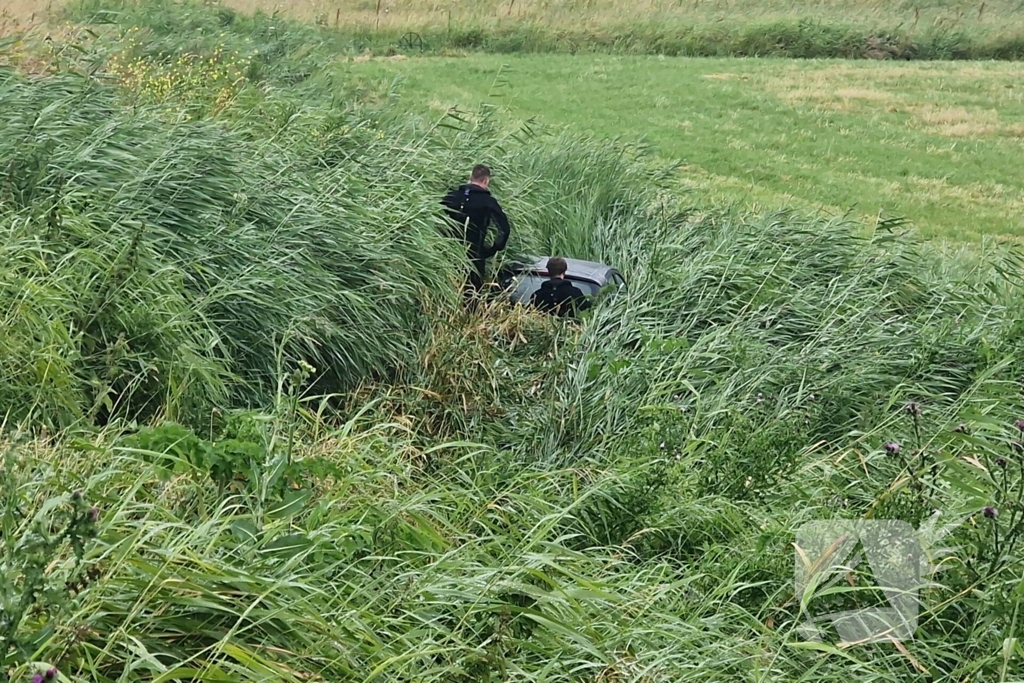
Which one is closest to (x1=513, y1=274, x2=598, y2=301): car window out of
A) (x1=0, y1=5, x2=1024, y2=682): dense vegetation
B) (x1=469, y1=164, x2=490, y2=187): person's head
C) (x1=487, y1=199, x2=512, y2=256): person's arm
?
(x1=487, y1=199, x2=512, y2=256): person's arm

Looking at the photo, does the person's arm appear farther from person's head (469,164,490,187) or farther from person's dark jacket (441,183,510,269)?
person's head (469,164,490,187)

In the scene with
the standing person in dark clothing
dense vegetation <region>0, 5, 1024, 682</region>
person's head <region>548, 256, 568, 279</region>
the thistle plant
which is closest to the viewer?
the thistle plant

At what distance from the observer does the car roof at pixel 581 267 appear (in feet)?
23.1

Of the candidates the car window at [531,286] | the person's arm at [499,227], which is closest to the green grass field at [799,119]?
the car window at [531,286]

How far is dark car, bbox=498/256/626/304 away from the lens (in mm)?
6805

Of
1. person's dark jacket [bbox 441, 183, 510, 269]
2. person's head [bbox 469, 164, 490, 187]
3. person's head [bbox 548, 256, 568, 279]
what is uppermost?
person's head [bbox 469, 164, 490, 187]

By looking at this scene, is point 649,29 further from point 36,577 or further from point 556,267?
point 36,577

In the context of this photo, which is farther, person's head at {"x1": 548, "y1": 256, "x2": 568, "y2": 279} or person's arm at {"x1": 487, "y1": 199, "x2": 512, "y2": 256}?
person's arm at {"x1": 487, "y1": 199, "x2": 512, "y2": 256}

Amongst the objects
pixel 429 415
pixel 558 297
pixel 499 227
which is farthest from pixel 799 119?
pixel 429 415

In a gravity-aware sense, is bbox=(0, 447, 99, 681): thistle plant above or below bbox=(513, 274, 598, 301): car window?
above

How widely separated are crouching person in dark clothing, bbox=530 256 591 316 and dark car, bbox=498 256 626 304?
10 cm

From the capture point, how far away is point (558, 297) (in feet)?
21.4

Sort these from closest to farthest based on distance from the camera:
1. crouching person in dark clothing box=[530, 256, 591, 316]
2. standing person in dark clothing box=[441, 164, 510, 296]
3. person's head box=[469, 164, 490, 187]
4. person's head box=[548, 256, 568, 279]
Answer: crouching person in dark clothing box=[530, 256, 591, 316], person's head box=[548, 256, 568, 279], standing person in dark clothing box=[441, 164, 510, 296], person's head box=[469, 164, 490, 187]

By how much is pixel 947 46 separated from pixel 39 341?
21522 mm
